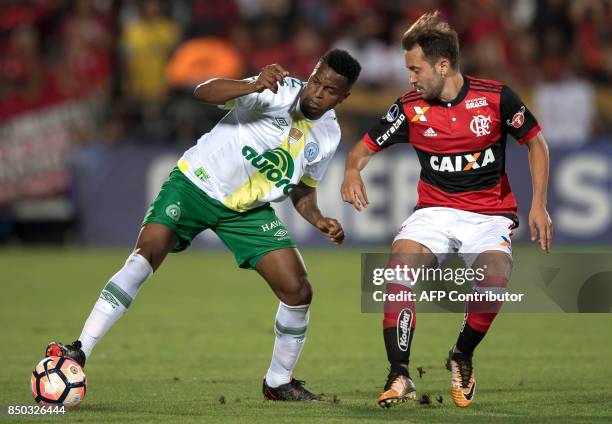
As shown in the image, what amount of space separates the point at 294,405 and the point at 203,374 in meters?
1.45

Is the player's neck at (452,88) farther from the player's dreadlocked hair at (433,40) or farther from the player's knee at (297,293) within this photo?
the player's knee at (297,293)

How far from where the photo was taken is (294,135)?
24.8 feet

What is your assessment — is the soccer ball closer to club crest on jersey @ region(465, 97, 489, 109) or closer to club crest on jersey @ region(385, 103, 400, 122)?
club crest on jersey @ region(385, 103, 400, 122)

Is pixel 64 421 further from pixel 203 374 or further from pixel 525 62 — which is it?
pixel 525 62

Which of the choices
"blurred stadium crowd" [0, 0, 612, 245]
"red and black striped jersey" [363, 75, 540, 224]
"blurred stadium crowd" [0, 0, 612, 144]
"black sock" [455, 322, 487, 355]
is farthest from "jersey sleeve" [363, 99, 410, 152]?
"blurred stadium crowd" [0, 0, 612, 144]

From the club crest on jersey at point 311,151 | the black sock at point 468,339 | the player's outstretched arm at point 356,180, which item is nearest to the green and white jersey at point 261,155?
the club crest on jersey at point 311,151

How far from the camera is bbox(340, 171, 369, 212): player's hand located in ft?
23.4

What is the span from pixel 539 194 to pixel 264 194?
1.70 m

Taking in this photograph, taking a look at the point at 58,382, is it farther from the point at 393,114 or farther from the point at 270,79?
the point at 393,114

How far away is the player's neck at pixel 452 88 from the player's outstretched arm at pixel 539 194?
53 centimetres

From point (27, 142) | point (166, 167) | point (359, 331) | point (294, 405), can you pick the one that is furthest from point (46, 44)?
point (294, 405)

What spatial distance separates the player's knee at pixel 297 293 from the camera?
7.39m

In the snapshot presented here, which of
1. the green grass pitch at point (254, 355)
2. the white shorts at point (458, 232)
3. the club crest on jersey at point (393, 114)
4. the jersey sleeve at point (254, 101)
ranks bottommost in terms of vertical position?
the green grass pitch at point (254, 355)

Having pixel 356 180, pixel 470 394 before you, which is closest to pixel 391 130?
pixel 356 180
